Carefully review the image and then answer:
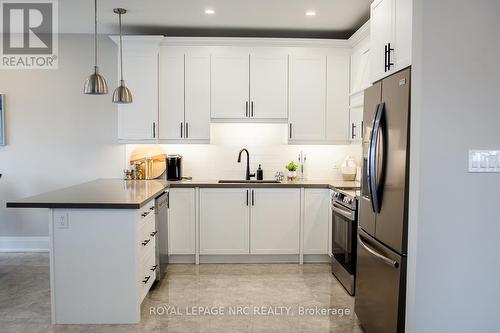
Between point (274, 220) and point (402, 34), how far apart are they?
271cm

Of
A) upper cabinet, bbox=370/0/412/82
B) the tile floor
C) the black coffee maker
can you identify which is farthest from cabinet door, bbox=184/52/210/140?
upper cabinet, bbox=370/0/412/82

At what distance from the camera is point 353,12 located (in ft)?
13.6

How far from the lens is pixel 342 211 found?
3811 millimetres

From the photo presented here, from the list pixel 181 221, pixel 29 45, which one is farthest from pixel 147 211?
pixel 29 45

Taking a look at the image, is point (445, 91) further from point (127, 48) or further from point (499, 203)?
point (127, 48)

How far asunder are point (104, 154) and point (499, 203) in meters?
4.37

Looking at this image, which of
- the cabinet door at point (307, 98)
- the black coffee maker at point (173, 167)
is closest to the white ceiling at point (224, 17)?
the cabinet door at point (307, 98)

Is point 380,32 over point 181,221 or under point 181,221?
over

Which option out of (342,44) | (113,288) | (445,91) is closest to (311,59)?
(342,44)

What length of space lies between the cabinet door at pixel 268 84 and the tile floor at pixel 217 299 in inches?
73.3

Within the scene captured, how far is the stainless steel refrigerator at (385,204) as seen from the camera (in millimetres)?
2182

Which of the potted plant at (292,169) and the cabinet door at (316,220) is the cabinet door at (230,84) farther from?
the cabinet door at (316,220)

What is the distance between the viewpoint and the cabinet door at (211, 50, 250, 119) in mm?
4676

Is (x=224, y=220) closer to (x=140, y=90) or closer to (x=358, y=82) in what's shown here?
(x=140, y=90)
